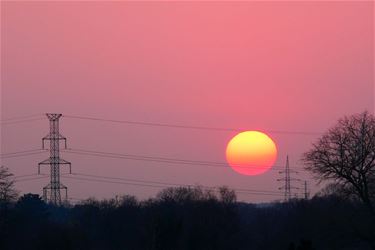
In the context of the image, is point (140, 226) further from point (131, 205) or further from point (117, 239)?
point (131, 205)

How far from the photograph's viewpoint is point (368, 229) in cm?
7250

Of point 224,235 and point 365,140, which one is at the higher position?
point 365,140

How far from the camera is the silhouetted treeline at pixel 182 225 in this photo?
241ft

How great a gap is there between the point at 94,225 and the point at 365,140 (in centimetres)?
3831

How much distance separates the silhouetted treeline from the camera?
2896 inches

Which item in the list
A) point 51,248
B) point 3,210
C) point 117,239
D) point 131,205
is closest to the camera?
point 51,248

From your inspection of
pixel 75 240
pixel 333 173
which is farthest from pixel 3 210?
pixel 333 173

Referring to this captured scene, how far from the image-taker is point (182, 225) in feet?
273

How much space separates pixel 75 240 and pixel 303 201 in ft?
105

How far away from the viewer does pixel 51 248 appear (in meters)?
72.4

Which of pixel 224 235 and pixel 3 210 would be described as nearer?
pixel 3 210

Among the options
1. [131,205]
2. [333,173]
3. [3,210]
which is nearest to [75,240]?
[3,210]

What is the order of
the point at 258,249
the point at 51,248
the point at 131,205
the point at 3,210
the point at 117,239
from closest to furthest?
the point at 51,248, the point at 3,210, the point at 258,249, the point at 117,239, the point at 131,205

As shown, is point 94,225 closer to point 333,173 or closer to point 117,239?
point 117,239
